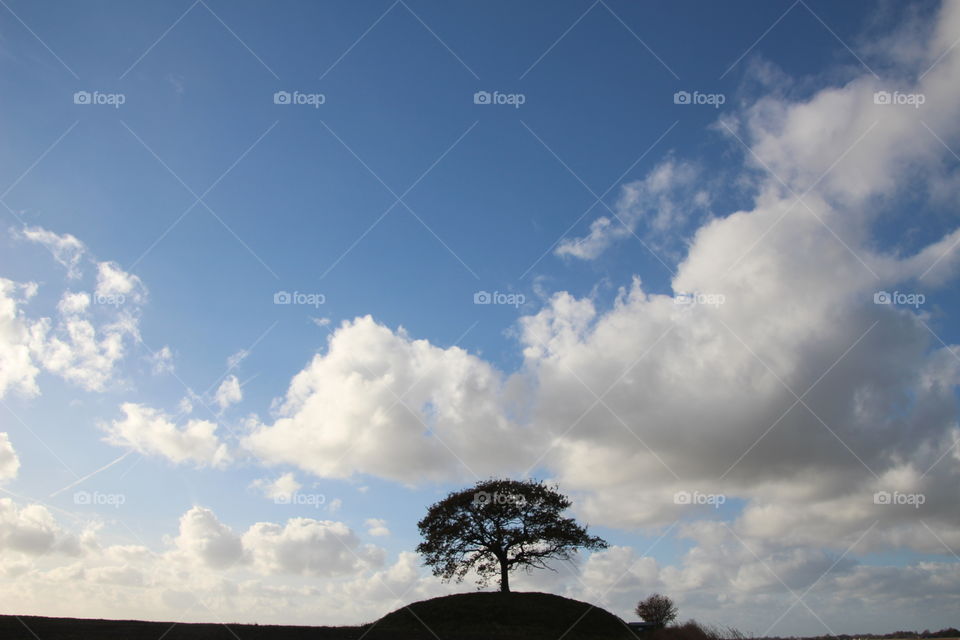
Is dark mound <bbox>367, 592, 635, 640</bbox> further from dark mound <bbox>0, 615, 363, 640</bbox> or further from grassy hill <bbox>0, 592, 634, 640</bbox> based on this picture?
dark mound <bbox>0, 615, 363, 640</bbox>

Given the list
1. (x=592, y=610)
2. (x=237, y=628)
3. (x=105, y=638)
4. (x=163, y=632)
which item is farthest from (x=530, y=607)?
(x=105, y=638)

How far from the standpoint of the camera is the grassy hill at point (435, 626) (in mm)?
29172

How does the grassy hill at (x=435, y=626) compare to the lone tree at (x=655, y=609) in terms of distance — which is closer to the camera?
the grassy hill at (x=435, y=626)

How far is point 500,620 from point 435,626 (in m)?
4.24

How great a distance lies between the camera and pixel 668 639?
132ft

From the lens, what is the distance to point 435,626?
40.3m

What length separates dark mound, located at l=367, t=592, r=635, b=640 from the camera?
38188 millimetres

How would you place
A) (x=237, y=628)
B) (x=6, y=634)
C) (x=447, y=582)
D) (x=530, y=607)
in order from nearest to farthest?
1. (x=6, y=634)
2. (x=237, y=628)
3. (x=530, y=607)
4. (x=447, y=582)

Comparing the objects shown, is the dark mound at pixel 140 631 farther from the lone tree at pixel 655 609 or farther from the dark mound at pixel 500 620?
the lone tree at pixel 655 609

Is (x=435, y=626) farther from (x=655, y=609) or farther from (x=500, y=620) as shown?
(x=655, y=609)

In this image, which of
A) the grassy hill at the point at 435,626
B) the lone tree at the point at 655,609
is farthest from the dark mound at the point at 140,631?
the lone tree at the point at 655,609

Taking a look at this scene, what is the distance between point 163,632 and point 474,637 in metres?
16.4

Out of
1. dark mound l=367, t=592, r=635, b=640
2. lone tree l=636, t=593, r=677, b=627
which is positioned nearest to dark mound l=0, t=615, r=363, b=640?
dark mound l=367, t=592, r=635, b=640

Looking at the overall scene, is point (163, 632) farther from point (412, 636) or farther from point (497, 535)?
point (497, 535)
